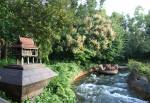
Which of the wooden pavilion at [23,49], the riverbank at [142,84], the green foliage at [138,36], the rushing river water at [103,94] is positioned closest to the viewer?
the wooden pavilion at [23,49]

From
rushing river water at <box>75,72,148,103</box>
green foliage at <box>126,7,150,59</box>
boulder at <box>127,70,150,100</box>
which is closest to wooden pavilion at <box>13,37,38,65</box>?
rushing river water at <box>75,72,148,103</box>

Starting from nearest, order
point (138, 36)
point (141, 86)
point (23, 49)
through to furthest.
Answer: point (23, 49)
point (141, 86)
point (138, 36)

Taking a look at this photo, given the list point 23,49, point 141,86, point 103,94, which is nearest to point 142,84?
point 141,86

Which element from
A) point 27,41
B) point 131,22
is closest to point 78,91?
point 27,41

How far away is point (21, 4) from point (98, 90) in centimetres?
888

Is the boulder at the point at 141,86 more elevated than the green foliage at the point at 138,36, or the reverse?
the green foliage at the point at 138,36

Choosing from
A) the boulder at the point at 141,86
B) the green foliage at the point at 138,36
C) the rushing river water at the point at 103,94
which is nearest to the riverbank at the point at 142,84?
the boulder at the point at 141,86

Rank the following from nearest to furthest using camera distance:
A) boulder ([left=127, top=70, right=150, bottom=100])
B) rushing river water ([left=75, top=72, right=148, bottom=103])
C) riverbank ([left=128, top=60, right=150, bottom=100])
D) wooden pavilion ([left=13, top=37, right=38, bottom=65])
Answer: wooden pavilion ([left=13, top=37, right=38, bottom=65]), rushing river water ([left=75, top=72, right=148, bottom=103]), boulder ([left=127, top=70, right=150, bottom=100]), riverbank ([left=128, top=60, right=150, bottom=100])

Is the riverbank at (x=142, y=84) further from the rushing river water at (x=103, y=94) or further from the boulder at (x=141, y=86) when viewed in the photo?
the rushing river water at (x=103, y=94)

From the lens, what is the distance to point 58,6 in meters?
20.0

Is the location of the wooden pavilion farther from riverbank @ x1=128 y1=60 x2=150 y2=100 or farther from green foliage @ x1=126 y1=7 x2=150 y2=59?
green foliage @ x1=126 y1=7 x2=150 y2=59

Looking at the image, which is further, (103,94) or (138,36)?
(138,36)

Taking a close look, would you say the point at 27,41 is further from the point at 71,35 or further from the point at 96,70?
the point at 96,70

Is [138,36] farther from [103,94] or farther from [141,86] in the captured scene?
[103,94]
